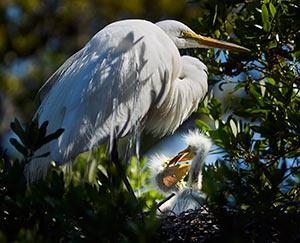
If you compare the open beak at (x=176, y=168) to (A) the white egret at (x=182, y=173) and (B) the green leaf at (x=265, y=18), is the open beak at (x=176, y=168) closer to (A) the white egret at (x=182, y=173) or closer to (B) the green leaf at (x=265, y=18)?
(A) the white egret at (x=182, y=173)

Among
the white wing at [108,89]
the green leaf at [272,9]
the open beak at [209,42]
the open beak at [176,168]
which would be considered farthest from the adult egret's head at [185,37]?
the open beak at [176,168]

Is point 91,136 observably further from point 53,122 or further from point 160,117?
point 160,117

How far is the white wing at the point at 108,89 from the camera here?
191cm

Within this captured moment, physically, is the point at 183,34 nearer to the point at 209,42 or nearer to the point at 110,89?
Answer: the point at 209,42

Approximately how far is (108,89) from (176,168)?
616 mm

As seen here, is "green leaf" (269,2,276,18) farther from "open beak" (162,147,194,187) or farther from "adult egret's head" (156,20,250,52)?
"open beak" (162,147,194,187)

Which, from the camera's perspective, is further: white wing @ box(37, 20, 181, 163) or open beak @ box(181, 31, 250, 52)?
open beak @ box(181, 31, 250, 52)

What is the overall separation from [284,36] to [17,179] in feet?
4.26

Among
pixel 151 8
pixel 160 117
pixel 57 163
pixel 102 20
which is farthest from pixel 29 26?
pixel 57 163

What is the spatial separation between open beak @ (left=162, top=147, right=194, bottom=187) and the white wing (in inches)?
13.5

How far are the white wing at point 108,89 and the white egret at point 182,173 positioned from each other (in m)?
0.31

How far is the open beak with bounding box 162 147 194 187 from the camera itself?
2.29m

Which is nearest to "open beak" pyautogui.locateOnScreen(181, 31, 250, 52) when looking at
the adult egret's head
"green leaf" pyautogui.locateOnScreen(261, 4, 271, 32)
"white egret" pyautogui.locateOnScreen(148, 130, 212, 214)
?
the adult egret's head

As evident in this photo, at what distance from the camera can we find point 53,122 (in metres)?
1.96
